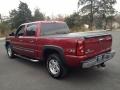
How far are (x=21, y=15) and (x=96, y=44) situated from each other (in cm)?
3816

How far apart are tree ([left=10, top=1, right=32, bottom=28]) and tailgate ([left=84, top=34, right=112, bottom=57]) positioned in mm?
34451

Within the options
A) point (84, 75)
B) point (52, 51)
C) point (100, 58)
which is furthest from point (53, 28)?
point (100, 58)

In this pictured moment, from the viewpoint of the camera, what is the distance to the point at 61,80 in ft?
18.1

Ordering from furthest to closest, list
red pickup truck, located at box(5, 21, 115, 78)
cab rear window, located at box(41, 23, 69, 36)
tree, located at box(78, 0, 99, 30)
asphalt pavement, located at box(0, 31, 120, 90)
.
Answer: tree, located at box(78, 0, 99, 30) → cab rear window, located at box(41, 23, 69, 36) → asphalt pavement, located at box(0, 31, 120, 90) → red pickup truck, located at box(5, 21, 115, 78)

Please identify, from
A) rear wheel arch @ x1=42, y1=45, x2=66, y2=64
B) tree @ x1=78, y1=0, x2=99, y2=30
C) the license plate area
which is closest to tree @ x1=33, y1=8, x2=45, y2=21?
tree @ x1=78, y1=0, x2=99, y2=30

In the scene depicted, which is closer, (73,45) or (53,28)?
(73,45)

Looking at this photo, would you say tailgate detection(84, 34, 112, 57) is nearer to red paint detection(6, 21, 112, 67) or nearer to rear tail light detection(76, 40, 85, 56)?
red paint detection(6, 21, 112, 67)

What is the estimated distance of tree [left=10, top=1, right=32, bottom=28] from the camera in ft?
129

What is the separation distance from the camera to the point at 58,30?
273 inches

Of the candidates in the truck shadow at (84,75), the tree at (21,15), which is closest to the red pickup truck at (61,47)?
the truck shadow at (84,75)

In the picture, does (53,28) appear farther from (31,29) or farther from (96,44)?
(96,44)

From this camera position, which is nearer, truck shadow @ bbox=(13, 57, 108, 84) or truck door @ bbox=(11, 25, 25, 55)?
truck shadow @ bbox=(13, 57, 108, 84)

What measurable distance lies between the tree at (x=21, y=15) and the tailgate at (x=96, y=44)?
113 ft

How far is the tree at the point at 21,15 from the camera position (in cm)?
3945
